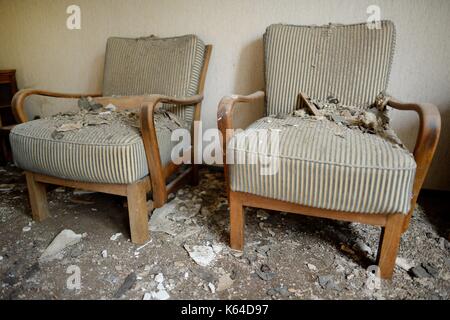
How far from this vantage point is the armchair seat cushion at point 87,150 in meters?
1.18

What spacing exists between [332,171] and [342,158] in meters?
0.05

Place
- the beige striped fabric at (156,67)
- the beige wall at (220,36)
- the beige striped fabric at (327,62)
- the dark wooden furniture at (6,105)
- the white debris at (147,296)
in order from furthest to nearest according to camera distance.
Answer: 1. the dark wooden furniture at (6,105)
2. the beige striped fabric at (156,67)
3. the beige wall at (220,36)
4. the beige striped fabric at (327,62)
5. the white debris at (147,296)

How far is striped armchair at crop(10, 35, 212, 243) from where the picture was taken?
1199 mm

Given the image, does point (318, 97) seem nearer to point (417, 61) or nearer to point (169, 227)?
point (417, 61)

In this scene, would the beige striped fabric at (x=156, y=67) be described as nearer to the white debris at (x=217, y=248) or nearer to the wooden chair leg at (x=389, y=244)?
the white debris at (x=217, y=248)

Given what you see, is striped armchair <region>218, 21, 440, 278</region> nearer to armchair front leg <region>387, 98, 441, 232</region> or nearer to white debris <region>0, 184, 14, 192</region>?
armchair front leg <region>387, 98, 441, 232</region>

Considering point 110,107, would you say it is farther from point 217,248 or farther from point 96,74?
point 217,248

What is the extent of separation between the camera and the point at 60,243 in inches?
52.4

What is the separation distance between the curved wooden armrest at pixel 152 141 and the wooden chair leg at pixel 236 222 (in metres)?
0.34

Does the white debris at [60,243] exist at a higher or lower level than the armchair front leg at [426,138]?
lower

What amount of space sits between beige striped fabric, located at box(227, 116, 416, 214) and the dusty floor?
1.03ft

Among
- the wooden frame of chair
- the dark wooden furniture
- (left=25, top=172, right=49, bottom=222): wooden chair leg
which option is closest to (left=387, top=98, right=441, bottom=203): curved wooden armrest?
the wooden frame of chair

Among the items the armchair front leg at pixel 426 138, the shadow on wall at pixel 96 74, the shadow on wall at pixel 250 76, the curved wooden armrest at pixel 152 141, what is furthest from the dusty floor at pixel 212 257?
the shadow on wall at pixel 96 74

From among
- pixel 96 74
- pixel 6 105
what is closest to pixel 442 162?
pixel 96 74
